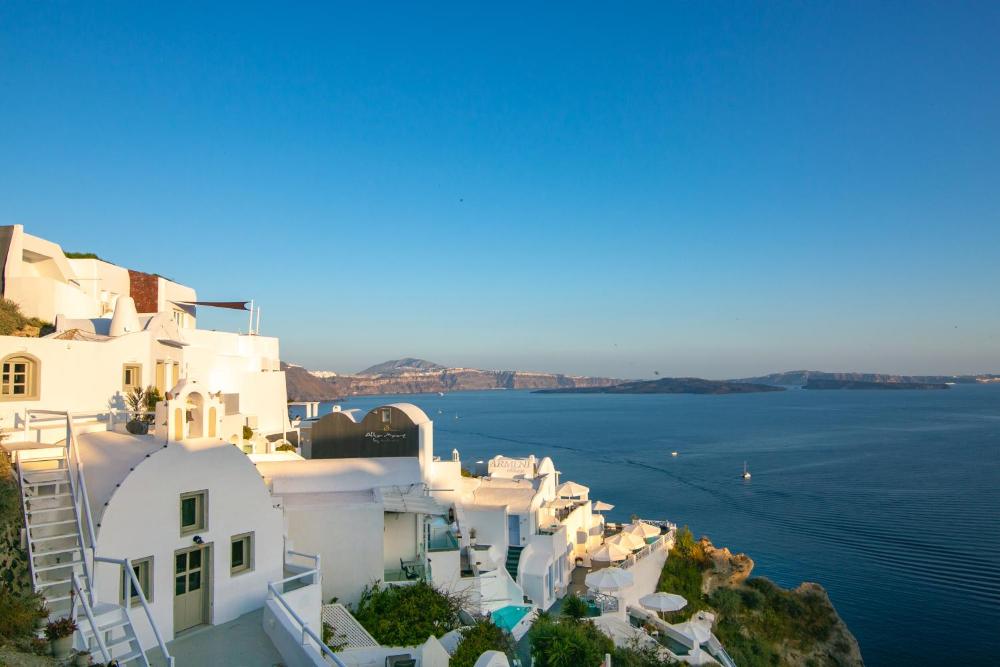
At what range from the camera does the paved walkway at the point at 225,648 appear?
9789mm

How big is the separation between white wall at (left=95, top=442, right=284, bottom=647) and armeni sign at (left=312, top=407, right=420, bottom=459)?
8.44 meters

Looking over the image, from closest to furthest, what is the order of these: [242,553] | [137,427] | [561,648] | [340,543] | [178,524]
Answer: [178,524]
[242,553]
[137,427]
[561,648]
[340,543]

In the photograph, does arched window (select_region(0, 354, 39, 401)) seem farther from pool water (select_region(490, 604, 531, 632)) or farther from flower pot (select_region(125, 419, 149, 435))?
pool water (select_region(490, 604, 531, 632))

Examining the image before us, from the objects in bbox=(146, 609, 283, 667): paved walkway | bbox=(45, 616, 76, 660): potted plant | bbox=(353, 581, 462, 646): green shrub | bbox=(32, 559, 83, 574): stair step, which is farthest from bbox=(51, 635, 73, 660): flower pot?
bbox=(353, 581, 462, 646): green shrub

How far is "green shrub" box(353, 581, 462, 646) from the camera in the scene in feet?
41.7

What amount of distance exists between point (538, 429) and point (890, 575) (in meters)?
89.1

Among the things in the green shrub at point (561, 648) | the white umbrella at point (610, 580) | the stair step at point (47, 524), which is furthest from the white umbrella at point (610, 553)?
the stair step at point (47, 524)

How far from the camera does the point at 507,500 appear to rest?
25125mm

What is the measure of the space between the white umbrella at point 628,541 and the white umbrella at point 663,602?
4742 millimetres

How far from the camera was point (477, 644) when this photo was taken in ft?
38.1

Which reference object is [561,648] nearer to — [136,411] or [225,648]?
[225,648]

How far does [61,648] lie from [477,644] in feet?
20.7

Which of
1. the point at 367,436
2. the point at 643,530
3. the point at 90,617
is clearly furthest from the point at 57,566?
the point at 643,530

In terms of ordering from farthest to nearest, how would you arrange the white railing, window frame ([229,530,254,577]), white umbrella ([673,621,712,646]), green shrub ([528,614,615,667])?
white umbrella ([673,621,712,646]) → green shrub ([528,614,615,667]) → window frame ([229,530,254,577]) → the white railing
